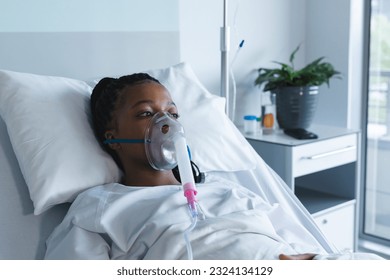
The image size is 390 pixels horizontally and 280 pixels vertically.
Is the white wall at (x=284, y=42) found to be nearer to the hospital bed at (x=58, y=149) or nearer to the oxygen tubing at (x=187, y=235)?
the hospital bed at (x=58, y=149)

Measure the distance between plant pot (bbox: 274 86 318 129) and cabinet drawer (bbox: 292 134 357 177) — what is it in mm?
163

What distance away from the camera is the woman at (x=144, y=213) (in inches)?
47.3

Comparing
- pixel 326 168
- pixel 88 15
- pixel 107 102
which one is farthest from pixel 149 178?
pixel 326 168

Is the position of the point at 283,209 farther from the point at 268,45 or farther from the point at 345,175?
the point at 268,45

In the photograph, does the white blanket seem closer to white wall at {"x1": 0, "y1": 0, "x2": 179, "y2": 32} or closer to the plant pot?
white wall at {"x1": 0, "y1": 0, "x2": 179, "y2": 32}

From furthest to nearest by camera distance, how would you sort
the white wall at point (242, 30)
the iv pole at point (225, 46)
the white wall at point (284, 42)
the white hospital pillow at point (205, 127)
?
the white wall at point (284, 42)
the iv pole at point (225, 46)
the white wall at point (242, 30)
the white hospital pillow at point (205, 127)

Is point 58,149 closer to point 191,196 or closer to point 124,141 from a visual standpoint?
point 124,141

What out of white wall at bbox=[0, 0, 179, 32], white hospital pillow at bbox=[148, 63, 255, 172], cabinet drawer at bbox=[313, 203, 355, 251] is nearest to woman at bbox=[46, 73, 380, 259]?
white hospital pillow at bbox=[148, 63, 255, 172]

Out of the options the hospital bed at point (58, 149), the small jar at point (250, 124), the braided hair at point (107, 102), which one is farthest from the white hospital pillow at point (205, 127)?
the small jar at point (250, 124)

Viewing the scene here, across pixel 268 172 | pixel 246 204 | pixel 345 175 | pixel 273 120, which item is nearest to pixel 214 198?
pixel 246 204

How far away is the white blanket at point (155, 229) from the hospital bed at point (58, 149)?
0.30 feet

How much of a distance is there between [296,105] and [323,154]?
0.26 m

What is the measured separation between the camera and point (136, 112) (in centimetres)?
143
